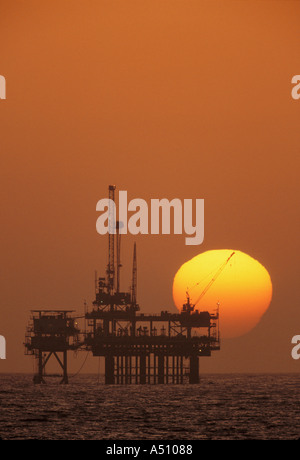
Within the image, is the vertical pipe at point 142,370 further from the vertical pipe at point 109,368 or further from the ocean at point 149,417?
the ocean at point 149,417

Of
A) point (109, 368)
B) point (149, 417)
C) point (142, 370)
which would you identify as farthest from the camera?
point (142, 370)

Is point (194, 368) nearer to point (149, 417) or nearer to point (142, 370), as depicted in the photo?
point (142, 370)

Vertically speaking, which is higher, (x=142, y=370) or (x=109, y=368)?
(x=109, y=368)

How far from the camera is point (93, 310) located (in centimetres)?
18388

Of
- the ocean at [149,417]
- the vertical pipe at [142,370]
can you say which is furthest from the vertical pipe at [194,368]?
the ocean at [149,417]

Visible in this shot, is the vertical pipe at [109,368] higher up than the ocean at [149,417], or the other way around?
the vertical pipe at [109,368]

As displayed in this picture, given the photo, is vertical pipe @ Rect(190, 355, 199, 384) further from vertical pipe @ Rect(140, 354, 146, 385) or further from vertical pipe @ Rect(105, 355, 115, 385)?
vertical pipe @ Rect(105, 355, 115, 385)

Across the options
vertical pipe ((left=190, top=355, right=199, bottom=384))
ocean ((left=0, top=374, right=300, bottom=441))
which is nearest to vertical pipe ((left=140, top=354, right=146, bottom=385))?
vertical pipe ((left=190, top=355, right=199, bottom=384))

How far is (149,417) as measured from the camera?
330 ft

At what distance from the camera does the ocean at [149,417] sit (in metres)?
83.5

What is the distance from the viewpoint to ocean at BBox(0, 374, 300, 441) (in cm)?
8350

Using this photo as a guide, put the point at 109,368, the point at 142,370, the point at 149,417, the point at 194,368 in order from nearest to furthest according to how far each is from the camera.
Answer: the point at 149,417
the point at 109,368
the point at 194,368
the point at 142,370

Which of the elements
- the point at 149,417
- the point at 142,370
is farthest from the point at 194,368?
the point at 149,417
